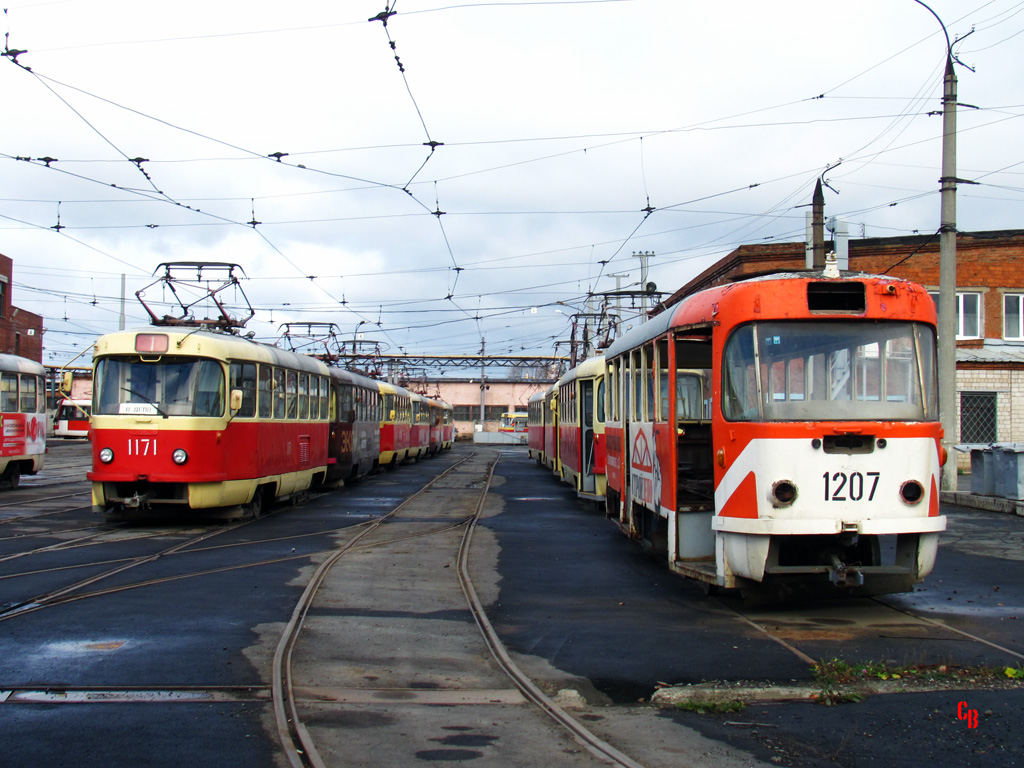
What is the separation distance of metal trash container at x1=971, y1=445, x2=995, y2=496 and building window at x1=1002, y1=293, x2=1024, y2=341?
1346 cm

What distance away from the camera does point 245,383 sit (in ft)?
50.4

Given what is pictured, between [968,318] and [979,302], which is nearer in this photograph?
[979,302]

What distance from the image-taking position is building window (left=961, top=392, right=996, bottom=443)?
28078mm

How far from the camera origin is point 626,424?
12.1 meters

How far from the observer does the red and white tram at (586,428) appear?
1803 centimetres

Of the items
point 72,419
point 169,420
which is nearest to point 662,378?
point 169,420

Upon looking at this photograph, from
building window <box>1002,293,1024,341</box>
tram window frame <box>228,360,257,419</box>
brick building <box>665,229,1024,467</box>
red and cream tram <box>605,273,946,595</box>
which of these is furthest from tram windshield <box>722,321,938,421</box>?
building window <box>1002,293,1024,341</box>

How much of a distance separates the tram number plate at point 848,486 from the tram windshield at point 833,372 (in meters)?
0.47

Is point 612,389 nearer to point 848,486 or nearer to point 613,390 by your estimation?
point 613,390

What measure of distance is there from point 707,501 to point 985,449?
36.5 ft

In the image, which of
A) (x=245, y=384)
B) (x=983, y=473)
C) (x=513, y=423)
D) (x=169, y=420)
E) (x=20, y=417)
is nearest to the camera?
(x=169, y=420)

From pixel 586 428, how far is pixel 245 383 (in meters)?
7.58

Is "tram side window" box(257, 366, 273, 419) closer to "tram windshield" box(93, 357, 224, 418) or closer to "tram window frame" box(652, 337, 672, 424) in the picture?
"tram windshield" box(93, 357, 224, 418)

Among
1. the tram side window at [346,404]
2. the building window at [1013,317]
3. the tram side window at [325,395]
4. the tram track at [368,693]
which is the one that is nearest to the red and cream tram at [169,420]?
the tram track at [368,693]
